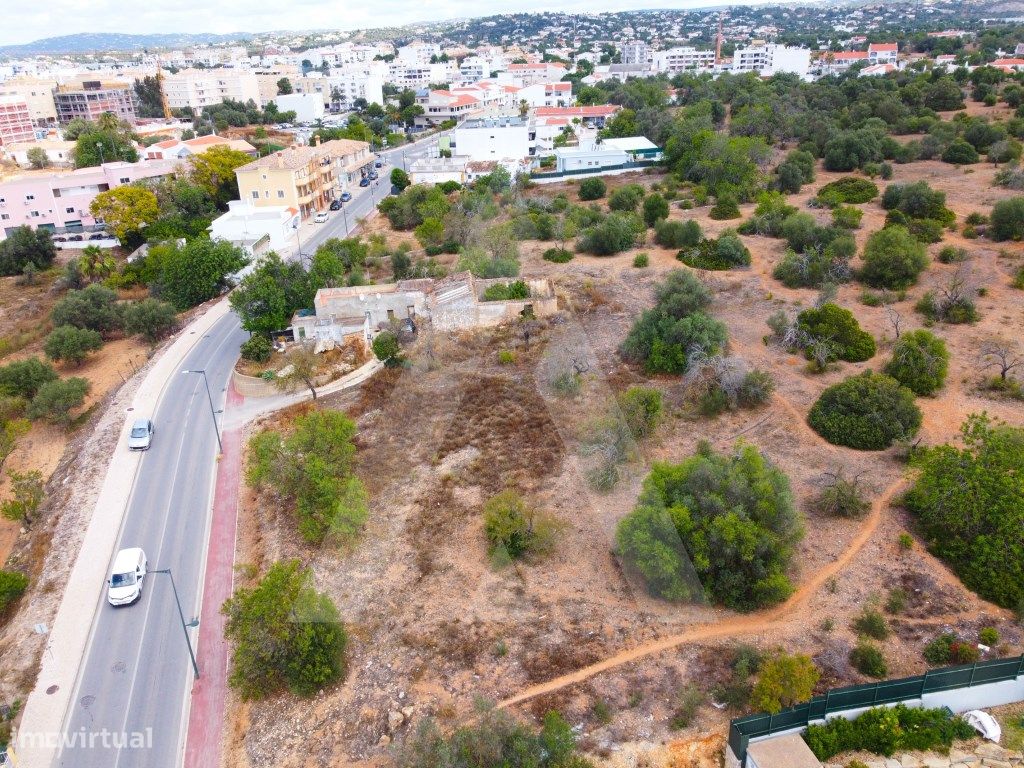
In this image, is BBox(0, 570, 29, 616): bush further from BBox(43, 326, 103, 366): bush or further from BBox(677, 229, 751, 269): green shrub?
BBox(677, 229, 751, 269): green shrub

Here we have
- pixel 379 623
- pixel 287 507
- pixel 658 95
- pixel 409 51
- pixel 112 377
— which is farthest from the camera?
pixel 409 51


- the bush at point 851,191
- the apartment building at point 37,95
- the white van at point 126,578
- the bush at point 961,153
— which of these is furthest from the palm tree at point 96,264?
the apartment building at point 37,95

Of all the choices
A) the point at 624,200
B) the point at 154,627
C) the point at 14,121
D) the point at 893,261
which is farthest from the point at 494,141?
the point at 14,121

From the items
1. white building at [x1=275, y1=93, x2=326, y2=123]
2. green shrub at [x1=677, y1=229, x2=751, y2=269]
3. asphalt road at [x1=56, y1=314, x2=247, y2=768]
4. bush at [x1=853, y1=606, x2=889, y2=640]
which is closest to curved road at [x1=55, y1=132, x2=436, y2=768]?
asphalt road at [x1=56, y1=314, x2=247, y2=768]

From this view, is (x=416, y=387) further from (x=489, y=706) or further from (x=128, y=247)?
(x=128, y=247)

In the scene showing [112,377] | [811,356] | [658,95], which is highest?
[658,95]

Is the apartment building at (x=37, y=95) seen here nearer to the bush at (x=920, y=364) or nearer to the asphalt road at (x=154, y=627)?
the asphalt road at (x=154, y=627)

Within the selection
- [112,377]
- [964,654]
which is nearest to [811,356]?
[964,654]
